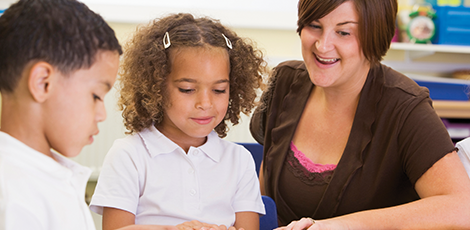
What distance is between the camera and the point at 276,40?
110 inches

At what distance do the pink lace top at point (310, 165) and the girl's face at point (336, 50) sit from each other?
0.25m

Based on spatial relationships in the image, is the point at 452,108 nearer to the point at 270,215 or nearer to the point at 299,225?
the point at 270,215

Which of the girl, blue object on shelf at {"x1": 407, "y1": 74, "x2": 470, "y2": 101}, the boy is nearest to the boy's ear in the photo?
the boy

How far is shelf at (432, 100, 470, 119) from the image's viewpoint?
2314 mm

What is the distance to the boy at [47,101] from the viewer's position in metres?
0.61

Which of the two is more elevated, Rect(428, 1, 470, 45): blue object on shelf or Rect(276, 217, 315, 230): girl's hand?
Rect(428, 1, 470, 45): blue object on shelf

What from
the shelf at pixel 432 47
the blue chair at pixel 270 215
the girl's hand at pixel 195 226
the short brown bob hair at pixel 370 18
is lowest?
the blue chair at pixel 270 215

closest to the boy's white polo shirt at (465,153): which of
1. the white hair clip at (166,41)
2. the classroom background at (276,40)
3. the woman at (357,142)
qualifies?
the woman at (357,142)

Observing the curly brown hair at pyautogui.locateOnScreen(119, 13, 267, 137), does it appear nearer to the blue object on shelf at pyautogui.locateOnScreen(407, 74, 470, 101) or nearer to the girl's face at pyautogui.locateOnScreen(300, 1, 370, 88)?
the girl's face at pyautogui.locateOnScreen(300, 1, 370, 88)

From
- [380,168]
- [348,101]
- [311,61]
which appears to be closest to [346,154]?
[380,168]

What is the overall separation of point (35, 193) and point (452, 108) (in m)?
2.28

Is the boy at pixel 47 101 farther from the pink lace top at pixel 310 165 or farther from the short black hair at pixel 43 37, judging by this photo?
the pink lace top at pixel 310 165

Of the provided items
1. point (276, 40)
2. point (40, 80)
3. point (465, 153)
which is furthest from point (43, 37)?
point (276, 40)

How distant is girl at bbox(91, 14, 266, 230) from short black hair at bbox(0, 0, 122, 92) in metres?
0.43
